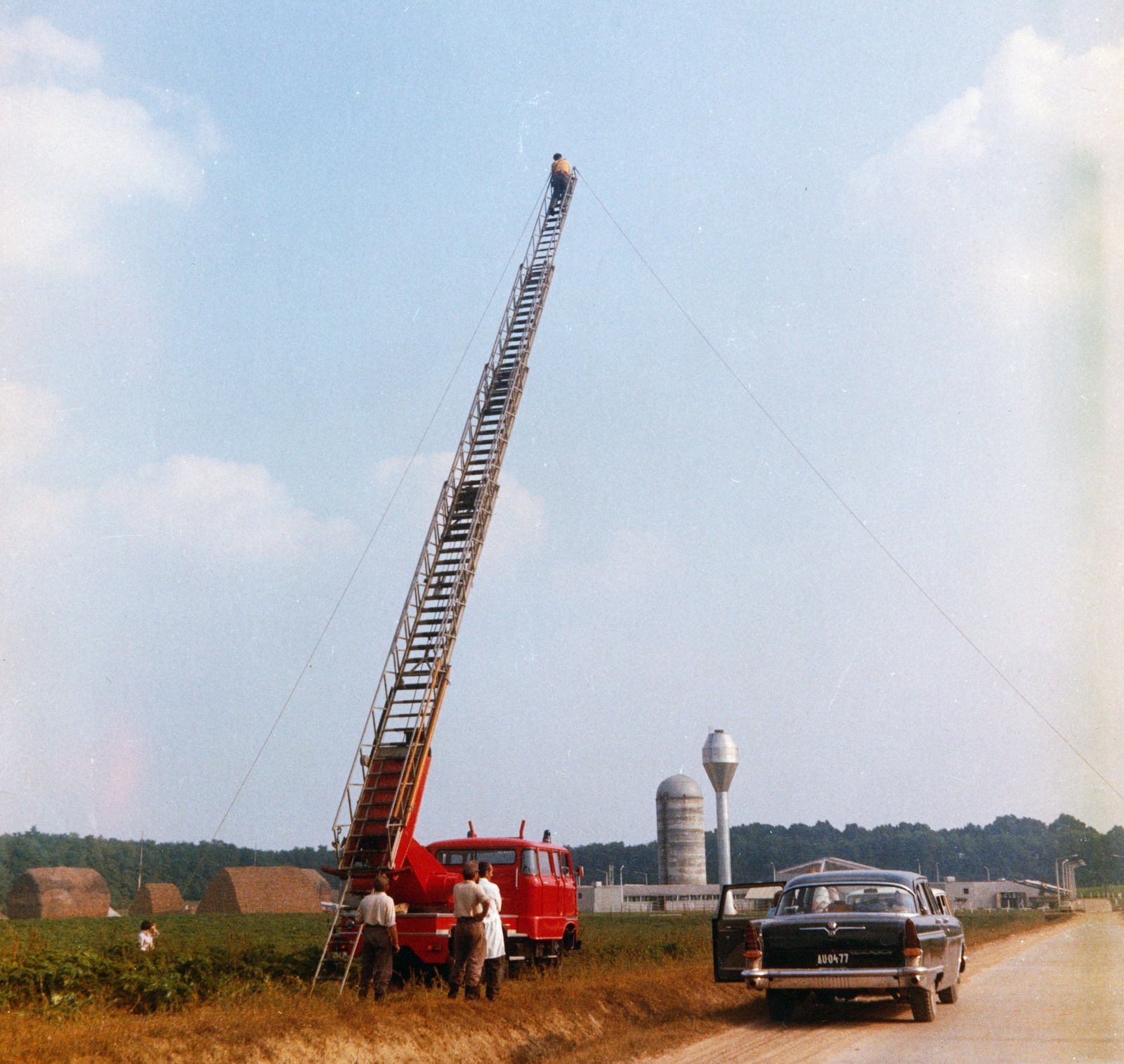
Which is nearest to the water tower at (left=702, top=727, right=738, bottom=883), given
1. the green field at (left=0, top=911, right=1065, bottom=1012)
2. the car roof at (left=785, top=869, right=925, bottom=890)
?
the green field at (left=0, top=911, right=1065, bottom=1012)

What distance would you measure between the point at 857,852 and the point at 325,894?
104 m

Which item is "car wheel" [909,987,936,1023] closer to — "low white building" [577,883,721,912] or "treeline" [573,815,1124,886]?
"low white building" [577,883,721,912]

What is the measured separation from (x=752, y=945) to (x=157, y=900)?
74.0m

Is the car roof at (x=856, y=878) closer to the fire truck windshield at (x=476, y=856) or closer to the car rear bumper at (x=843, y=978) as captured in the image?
the car rear bumper at (x=843, y=978)

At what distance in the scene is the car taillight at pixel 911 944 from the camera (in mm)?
13836

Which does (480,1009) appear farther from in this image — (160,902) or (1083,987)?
(160,902)

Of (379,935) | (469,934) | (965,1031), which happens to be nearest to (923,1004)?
(965,1031)

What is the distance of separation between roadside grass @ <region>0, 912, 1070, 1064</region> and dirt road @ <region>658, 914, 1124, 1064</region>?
911 mm

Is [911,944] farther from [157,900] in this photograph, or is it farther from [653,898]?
[157,900]

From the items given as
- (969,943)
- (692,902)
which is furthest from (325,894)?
(969,943)

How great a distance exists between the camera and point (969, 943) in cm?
3491

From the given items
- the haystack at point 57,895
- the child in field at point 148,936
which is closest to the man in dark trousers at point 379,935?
the child in field at point 148,936

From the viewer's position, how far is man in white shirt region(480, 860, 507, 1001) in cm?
1479

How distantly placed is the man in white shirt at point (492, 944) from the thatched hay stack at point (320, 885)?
67928 mm
